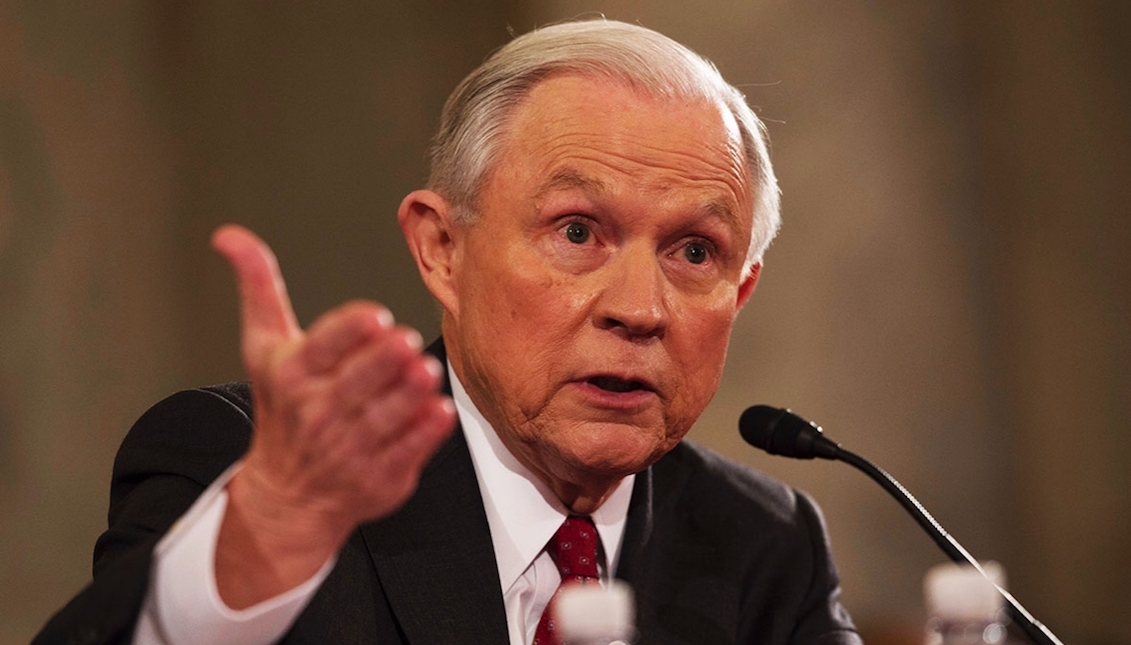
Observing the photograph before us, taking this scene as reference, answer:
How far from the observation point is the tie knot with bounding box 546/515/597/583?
2.03 m

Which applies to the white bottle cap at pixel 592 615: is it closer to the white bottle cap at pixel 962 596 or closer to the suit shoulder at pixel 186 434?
the white bottle cap at pixel 962 596

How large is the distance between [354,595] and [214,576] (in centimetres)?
54

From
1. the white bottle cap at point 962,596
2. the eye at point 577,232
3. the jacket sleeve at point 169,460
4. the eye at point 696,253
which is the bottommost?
the jacket sleeve at point 169,460

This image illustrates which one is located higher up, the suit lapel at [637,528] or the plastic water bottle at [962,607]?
the plastic water bottle at [962,607]

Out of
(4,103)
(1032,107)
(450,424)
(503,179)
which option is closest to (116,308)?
(4,103)

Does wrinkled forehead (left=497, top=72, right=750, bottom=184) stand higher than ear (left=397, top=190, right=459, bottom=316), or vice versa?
wrinkled forehead (left=497, top=72, right=750, bottom=184)

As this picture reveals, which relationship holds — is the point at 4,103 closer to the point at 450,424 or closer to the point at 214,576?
the point at 214,576

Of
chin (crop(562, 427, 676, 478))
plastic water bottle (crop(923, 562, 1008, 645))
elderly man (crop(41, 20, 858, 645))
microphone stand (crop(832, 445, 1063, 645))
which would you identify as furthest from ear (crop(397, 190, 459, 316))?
plastic water bottle (crop(923, 562, 1008, 645))

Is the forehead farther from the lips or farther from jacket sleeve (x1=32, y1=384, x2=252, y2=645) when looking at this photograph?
jacket sleeve (x1=32, y1=384, x2=252, y2=645)

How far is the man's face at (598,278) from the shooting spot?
192 centimetres

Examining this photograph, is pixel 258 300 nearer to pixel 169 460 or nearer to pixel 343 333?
pixel 343 333

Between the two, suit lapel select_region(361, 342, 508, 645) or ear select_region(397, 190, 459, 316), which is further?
ear select_region(397, 190, 459, 316)

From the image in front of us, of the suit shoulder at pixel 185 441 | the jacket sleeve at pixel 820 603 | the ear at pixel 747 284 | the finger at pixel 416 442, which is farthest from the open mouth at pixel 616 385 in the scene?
the finger at pixel 416 442

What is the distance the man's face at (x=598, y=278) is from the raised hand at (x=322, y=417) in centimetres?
70
